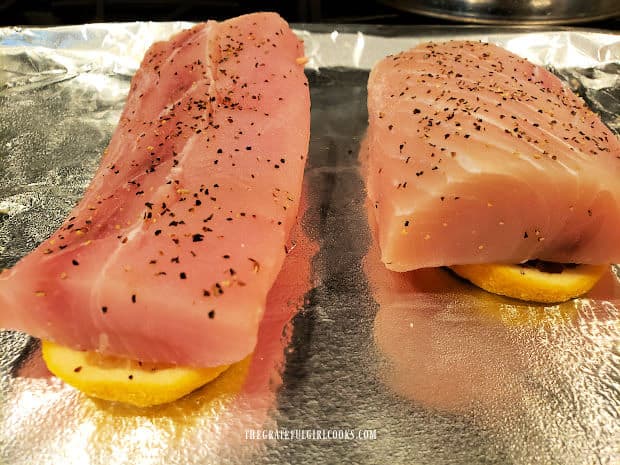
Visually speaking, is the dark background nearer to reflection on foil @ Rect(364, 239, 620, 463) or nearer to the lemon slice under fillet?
reflection on foil @ Rect(364, 239, 620, 463)

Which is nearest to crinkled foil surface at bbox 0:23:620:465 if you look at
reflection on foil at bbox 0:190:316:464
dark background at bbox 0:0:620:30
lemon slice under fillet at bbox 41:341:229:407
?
reflection on foil at bbox 0:190:316:464

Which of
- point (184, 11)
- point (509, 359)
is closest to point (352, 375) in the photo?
point (509, 359)

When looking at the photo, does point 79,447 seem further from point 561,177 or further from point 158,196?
point 561,177

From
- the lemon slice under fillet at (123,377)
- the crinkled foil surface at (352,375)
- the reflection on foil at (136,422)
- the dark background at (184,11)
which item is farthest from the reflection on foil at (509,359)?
the dark background at (184,11)

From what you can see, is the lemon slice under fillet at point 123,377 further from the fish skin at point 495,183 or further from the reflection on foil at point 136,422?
the fish skin at point 495,183

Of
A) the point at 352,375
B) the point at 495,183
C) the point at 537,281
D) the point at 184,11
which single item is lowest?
the point at 352,375

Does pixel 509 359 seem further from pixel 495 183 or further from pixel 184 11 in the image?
pixel 184 11
